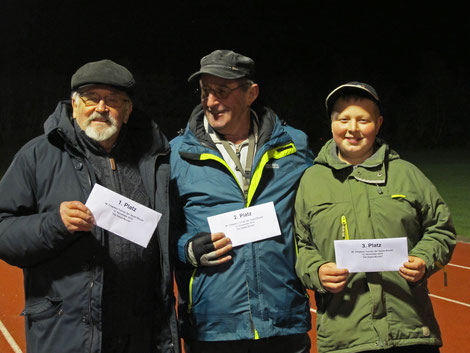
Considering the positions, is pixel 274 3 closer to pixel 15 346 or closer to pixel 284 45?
pixel 284 45

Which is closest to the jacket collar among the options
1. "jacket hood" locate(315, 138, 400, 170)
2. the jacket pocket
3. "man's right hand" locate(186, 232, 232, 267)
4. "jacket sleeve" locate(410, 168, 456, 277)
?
"jacket hood" locate(315, 138, 400, 170)

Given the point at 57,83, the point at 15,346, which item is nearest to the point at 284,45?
the point at 57,83

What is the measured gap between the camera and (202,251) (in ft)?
8.71

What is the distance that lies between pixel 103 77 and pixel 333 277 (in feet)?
4.40

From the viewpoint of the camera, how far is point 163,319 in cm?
264

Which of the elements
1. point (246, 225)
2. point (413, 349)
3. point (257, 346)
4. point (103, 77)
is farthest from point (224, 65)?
point (413, 349)

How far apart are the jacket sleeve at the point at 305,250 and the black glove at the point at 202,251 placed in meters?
0.40

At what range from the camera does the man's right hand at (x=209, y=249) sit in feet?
8.71

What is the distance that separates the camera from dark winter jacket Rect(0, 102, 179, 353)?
2344mm

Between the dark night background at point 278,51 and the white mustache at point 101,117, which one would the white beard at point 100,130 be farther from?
the dark night background at point 278,51

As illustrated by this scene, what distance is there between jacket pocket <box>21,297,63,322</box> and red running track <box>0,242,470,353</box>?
3.11m

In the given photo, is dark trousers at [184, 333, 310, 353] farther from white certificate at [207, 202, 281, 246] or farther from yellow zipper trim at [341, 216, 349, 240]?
yellow zipper trim at [341, 216, 349, 240]

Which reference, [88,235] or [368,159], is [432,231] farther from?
[88,235]

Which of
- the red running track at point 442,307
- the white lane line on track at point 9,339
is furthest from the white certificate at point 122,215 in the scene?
the white lane line on track at point 9,339
